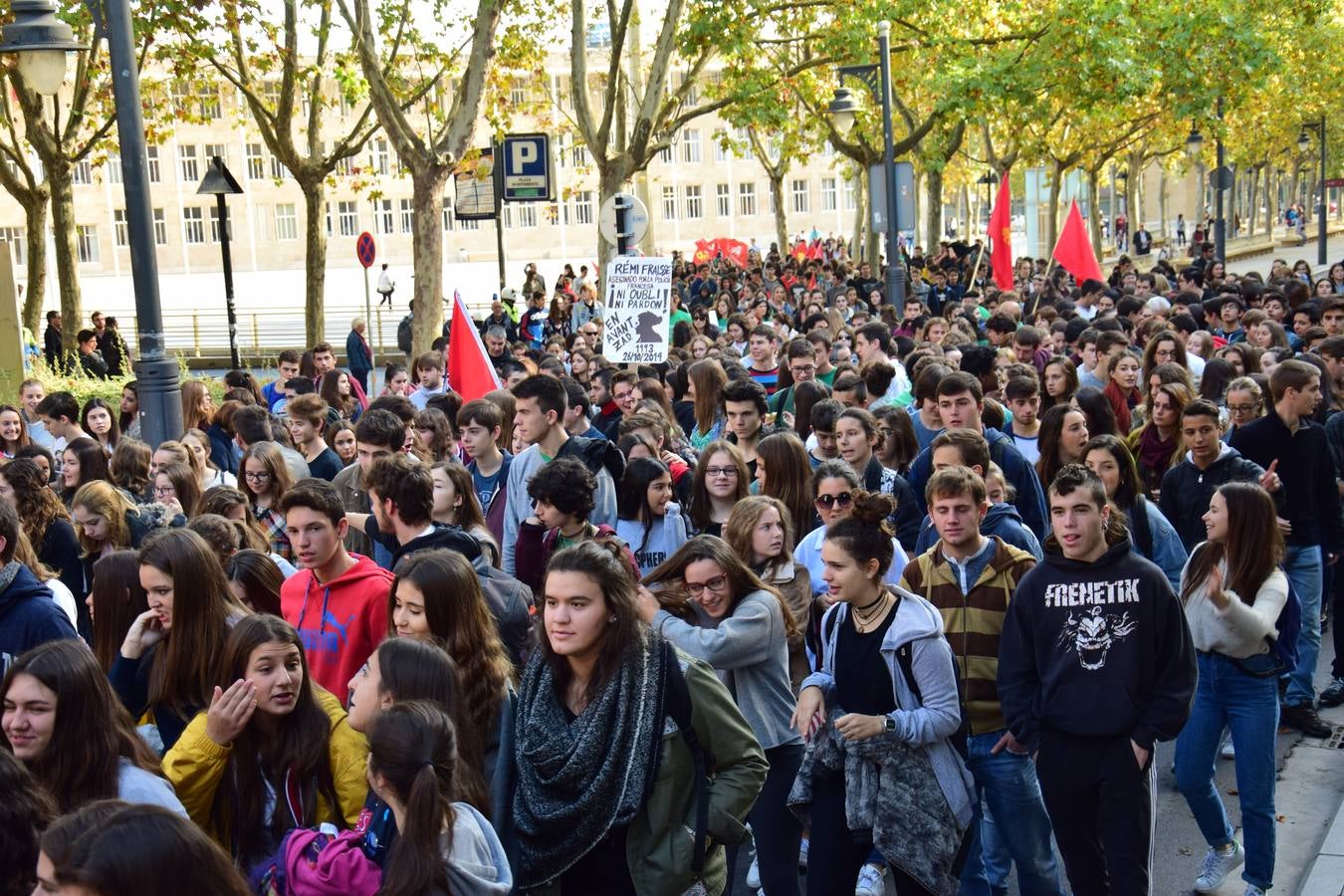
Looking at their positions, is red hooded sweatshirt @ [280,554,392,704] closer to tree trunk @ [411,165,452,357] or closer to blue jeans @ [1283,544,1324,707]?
blue jeans @ [1283,544,1324,707]

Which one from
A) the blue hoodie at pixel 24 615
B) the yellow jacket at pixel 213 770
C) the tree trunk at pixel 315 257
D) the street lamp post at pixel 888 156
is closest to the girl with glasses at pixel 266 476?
the blue hoodie at pixel 24 615

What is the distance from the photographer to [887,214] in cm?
1967

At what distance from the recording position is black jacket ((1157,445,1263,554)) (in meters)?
7.75

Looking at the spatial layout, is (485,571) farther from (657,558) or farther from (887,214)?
(887,214)

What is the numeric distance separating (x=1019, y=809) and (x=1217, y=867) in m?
1.20

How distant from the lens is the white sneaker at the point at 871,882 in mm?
6277

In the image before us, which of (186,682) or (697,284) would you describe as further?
(697,284)

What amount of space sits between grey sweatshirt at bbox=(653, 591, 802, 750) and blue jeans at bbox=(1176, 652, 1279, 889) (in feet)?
5.95

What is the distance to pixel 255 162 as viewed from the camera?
7606cm

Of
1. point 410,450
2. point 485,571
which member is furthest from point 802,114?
point 485,571

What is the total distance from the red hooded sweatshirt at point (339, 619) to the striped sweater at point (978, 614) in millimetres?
1900

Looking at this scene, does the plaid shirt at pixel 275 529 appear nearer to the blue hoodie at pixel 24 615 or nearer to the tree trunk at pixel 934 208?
the blue hoodie at pixel 24 615

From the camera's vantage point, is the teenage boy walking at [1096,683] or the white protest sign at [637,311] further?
the white protest sign at [637,311]

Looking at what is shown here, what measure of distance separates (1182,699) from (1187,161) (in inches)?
2435
